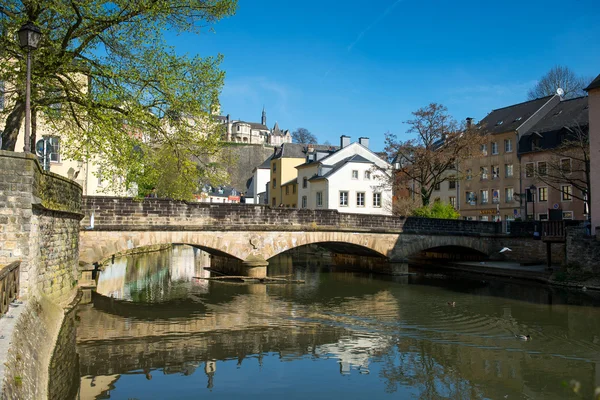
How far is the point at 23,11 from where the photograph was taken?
1235 centimetres

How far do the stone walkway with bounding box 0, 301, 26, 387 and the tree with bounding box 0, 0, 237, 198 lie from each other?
5.70 m

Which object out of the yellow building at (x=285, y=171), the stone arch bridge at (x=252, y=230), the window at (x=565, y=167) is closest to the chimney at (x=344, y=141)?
the yellow building at (x=285, y=171)

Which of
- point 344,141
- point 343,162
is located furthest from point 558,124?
point 344,141

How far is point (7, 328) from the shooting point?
6.32m

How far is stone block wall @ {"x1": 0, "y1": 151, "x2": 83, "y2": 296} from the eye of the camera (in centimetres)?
885

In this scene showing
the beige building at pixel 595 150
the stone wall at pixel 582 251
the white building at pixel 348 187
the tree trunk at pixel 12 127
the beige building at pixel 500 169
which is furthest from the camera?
the white building at pixel 348 187

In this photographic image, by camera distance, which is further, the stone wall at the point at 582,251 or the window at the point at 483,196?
the window at the point at 483,196

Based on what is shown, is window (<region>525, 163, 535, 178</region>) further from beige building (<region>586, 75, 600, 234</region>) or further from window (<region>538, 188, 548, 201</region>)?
beige building (<region>586, 75, 600, 234</region>)

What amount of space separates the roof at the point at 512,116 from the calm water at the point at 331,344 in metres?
23.9

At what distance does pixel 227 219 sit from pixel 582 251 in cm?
1394

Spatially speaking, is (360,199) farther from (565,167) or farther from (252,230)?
(252,230)

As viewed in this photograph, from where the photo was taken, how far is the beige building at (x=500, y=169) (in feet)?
130

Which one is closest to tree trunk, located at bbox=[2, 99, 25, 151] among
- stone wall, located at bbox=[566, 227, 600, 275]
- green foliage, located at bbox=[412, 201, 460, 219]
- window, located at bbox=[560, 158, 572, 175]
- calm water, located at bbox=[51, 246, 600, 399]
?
calm water, located at bbox=[51, 246, 600, 399]

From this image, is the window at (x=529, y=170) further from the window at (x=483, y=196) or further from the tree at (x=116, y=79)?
the tree at (x=116, y=79)
